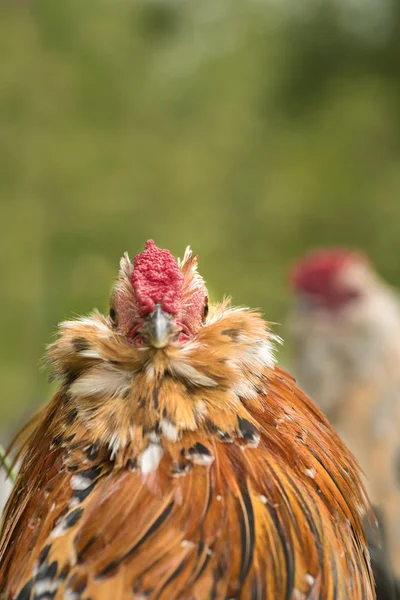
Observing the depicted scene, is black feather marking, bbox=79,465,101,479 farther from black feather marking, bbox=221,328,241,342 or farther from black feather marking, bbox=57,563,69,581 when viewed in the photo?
black feather marking, bbox=221,328,241,342

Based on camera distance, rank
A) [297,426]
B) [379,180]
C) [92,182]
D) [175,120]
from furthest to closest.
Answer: [379,180] → [175,120] → [92,182] → [297,426]

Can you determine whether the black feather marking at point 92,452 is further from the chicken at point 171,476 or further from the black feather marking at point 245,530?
the black feather marking at point 245,530

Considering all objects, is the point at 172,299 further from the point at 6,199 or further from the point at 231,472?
the point at 6,199

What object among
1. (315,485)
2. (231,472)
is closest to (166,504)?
(231,472)

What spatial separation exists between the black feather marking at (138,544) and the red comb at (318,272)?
192cm

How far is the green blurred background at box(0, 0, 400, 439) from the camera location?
5188 mm

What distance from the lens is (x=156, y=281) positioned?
0.84m

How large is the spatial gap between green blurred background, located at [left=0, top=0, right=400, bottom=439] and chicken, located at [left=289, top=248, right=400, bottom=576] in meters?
1.96

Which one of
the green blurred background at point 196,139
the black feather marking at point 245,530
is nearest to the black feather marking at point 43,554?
the black feather marking at point 245,530

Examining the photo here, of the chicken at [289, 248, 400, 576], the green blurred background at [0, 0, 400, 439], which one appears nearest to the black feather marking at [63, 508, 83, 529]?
the chicken at [289, 248, 400, 576]

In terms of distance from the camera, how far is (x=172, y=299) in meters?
0.84

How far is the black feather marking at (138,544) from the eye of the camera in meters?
0.76

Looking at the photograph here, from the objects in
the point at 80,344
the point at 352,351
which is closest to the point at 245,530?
the point at 80,344

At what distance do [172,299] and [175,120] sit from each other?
521 centimetres
